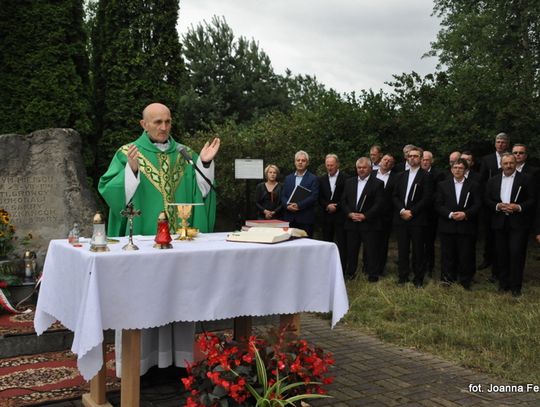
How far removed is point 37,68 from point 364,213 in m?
6.09

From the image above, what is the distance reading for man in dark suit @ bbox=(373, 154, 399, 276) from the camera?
9.67m

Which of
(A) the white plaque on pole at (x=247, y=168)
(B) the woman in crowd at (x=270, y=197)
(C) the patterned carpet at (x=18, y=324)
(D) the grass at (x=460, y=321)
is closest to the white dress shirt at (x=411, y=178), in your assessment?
(D) the grass at (x=460, y=321)

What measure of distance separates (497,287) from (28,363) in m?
6.44

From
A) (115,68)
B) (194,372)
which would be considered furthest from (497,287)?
(115,68)

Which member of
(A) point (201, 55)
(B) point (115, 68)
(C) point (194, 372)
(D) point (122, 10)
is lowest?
(C) point (194, 372)

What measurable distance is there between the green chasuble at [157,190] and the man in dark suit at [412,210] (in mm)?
4596

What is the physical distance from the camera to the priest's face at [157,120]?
16.4 ft

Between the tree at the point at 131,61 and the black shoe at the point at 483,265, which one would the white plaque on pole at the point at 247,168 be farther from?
the black shoe at the point at 483,265

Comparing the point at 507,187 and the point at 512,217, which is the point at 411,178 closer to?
the point at 507,187

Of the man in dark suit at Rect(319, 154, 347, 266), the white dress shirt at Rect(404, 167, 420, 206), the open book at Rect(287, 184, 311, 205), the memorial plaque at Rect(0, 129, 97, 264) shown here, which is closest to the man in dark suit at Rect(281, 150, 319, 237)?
the open book at Rect(287, 184, 311, 205)

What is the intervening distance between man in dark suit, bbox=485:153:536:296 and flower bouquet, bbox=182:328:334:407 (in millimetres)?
5274

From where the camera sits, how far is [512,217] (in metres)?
8.38

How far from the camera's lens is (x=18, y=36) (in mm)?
10266

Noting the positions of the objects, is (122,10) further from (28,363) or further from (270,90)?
A: (270,90)
